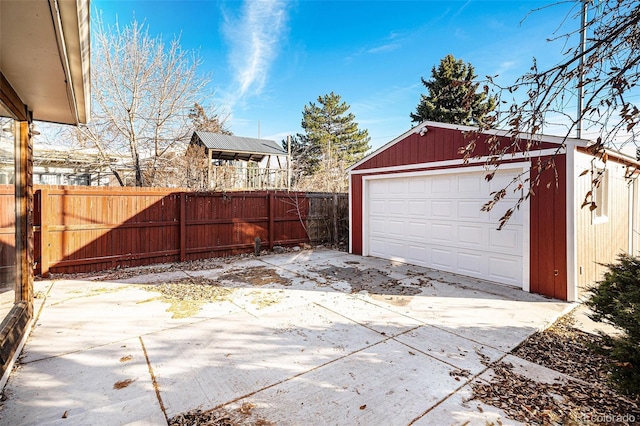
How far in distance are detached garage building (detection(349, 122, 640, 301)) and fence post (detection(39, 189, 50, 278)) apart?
6.47 meters

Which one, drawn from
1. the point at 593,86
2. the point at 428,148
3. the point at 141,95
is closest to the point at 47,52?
the point at 593,86

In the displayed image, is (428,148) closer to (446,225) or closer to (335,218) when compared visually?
(446,225)

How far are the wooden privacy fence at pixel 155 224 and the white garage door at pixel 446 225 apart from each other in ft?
7.95

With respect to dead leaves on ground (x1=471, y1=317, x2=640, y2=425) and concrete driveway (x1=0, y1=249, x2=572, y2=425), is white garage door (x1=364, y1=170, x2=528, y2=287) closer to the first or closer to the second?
concrete driveway (x1=0, y1=249, x2=572, y2=425)

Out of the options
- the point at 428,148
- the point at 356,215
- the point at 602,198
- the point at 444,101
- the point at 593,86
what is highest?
the point at 444,101

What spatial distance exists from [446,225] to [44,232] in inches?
296

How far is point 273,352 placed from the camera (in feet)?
9.89

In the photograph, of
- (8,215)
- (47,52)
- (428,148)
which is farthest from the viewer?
(428,148)

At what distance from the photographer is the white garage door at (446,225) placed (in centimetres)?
547

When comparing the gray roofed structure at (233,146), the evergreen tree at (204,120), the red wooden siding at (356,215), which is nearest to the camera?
the red wooden siding at (356,215)

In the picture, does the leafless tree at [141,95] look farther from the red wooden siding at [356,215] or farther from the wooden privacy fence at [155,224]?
the red wooden siding at [356,215]

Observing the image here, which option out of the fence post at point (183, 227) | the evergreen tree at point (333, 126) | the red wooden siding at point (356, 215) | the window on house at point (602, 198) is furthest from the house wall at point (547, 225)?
the evergreen tree at point (333, 126)

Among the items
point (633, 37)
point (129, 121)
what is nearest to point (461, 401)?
point (633, 37)

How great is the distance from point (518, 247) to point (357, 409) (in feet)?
14.6
